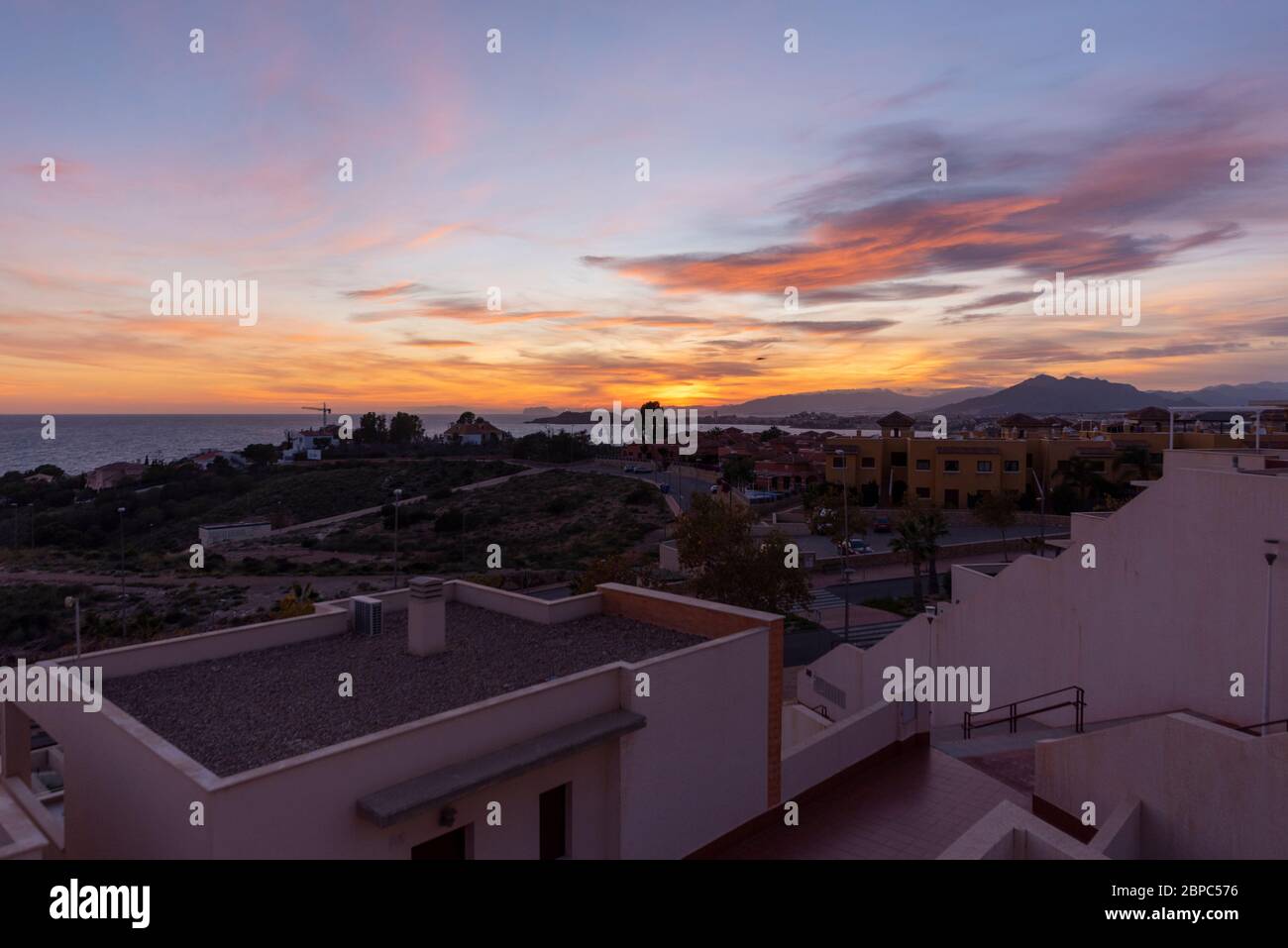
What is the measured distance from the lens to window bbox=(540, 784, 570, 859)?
9.47 metres

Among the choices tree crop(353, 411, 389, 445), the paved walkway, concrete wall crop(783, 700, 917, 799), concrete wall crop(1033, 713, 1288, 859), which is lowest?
the paved walkway

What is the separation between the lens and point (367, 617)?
1323cm

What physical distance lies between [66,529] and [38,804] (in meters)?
70.0

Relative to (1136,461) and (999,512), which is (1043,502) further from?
(999,512)

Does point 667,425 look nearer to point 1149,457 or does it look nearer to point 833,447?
point 833,447

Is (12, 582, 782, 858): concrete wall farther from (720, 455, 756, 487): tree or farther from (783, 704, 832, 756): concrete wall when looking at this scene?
(720, 455, 756, 487): tree

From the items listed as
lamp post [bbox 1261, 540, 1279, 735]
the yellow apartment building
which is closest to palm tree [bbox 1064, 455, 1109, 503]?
the yellow apartment building

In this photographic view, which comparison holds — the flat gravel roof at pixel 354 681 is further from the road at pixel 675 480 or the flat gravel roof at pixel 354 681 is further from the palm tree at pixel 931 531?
the road at pixel 675 480

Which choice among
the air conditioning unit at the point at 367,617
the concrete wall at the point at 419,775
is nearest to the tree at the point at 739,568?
the air conditioning unit at the point at 367,617

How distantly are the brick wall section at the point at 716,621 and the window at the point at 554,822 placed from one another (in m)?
3.77

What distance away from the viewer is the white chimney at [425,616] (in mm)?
11898

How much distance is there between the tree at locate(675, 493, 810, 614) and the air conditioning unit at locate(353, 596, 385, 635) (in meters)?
17.5

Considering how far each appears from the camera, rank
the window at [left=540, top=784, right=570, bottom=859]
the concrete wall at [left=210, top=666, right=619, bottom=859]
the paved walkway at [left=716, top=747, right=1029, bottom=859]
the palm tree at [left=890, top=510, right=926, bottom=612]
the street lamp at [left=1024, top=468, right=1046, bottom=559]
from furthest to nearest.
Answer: the street lamp at [left=1024, top=468, right=1046, bottom=559] → the palm tree at [left=890, top=510, right=926, bottom=612] → the paved walkway at [left=716, top=747, right=1029, bottom=859] → the window at [left=540, top=784, right=570, bottom=859] → the concrete wall at [left=210, top=666, right=619, bottom=859]

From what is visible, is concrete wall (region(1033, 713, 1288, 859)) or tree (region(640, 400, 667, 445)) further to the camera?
tree (region(640, 400, 667, 445))
